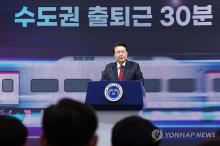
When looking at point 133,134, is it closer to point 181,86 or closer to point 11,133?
point 11,133

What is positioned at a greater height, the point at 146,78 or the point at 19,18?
the point at 19,18

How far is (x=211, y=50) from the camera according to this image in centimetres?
606

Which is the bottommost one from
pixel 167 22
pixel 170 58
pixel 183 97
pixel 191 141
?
pixel 191 141

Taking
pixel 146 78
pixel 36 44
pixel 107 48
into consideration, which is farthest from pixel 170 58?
pixel 36 44

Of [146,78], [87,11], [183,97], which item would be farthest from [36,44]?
[183,97]

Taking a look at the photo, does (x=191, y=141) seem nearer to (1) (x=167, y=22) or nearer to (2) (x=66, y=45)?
(1) (x=167, y=22)

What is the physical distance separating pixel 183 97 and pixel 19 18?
2164 mm

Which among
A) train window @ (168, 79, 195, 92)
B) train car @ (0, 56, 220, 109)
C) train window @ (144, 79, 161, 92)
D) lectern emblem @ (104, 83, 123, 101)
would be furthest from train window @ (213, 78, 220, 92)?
lectern emblem @ (104, 83, 123, 101)

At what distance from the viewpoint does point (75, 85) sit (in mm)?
6109

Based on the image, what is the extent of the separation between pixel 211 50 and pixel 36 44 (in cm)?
208

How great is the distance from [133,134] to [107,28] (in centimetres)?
468

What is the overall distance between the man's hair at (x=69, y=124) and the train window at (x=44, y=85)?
4.76 meters

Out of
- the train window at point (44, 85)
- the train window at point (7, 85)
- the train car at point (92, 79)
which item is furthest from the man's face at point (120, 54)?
the train window at point (7, 85)

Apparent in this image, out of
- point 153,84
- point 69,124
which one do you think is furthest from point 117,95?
point 69,124
